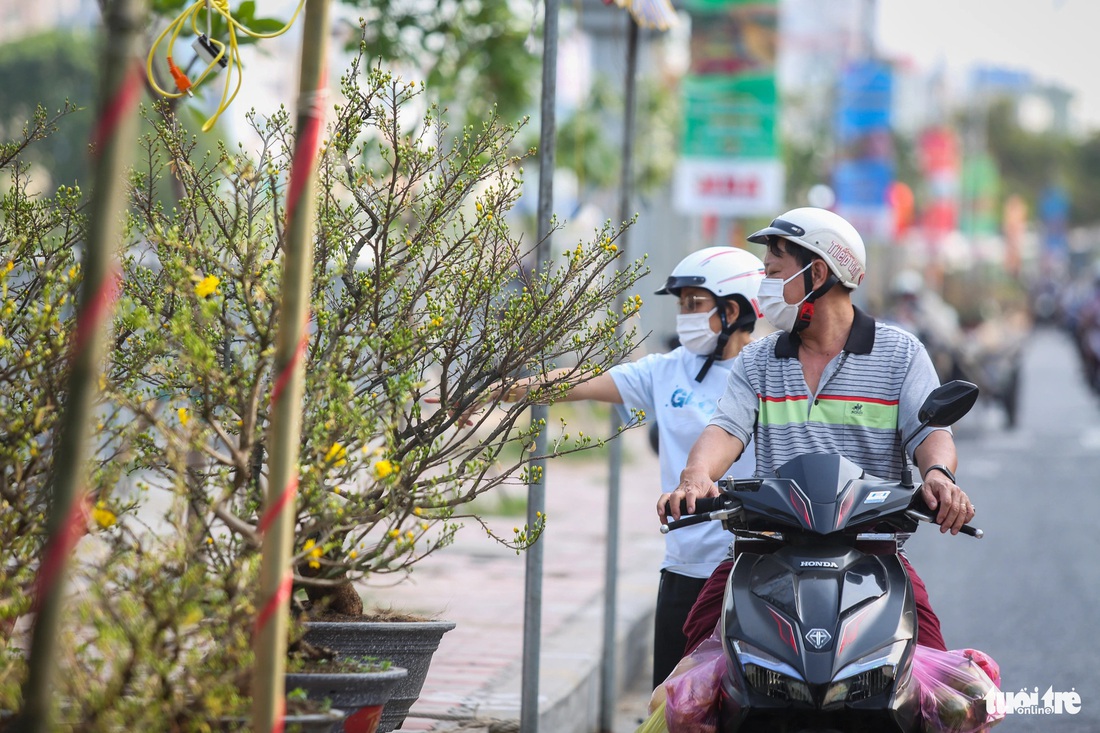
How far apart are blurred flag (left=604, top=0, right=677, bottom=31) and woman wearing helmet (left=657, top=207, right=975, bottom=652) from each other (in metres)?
1.54

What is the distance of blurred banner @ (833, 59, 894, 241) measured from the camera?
79.2 feet

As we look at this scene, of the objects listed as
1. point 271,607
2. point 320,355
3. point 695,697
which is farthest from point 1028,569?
point 271,607

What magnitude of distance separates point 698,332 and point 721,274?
0.20 metres

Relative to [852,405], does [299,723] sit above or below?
below

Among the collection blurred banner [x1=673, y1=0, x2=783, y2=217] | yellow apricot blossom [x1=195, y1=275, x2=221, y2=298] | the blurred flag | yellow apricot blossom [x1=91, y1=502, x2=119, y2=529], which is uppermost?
blurred banner [x1=673, y1=0, x2=783, y2=217]

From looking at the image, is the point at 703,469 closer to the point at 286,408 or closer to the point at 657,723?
the point at 657,723

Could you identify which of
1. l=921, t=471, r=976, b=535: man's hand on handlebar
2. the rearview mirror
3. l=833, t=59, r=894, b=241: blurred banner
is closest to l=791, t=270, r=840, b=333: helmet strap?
the rearview mirror

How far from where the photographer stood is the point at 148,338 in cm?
344

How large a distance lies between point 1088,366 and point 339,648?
22.9m

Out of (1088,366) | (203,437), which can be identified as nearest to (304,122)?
(203,437)

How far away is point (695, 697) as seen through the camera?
346 centimetres

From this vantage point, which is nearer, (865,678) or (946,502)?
(865,678)

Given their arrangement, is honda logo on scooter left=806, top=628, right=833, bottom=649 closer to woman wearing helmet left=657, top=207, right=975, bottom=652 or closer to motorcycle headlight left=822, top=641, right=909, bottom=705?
motorcycle headlight left=822, top=641, right=909, bottom=705

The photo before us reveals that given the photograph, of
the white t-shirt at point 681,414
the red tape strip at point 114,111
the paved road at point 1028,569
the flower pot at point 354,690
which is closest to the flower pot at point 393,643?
the flower pot at point 354,690
